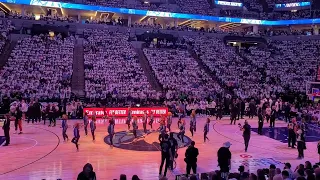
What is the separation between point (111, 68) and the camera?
120ft

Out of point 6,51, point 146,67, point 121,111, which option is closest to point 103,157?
point 121,111

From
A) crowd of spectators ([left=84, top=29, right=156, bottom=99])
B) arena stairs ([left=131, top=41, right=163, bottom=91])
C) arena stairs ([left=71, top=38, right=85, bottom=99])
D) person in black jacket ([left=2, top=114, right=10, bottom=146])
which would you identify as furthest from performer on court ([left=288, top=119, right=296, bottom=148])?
arena stairs ([left=71, top=38, right=85, bottom=99])

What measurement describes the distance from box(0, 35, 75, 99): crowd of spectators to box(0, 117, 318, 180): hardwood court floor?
842 cm

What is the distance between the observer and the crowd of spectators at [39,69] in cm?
2955

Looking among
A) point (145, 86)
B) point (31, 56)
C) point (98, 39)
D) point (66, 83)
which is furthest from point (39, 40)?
point (145, 86)

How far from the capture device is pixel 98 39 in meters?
43.4

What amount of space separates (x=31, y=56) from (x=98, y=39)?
10.1m

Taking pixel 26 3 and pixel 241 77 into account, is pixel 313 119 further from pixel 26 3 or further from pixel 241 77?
pixel 26 3

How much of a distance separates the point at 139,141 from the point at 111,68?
61.2 feet

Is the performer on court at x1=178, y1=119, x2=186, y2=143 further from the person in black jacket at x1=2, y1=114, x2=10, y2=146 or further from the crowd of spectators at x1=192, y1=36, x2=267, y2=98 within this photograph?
the crowd of spectators at x1=192, y1=36, x2=267, y2=98

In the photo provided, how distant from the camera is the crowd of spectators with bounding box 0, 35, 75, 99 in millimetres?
29547

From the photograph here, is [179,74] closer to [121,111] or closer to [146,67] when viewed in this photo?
[146,67]

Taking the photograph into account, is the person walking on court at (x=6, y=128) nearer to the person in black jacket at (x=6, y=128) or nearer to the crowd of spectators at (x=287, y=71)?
the person in black jacket at (x=6, y=128)

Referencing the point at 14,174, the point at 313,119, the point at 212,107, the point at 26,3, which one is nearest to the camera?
the point at 14,174
